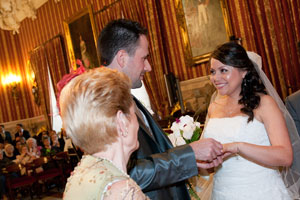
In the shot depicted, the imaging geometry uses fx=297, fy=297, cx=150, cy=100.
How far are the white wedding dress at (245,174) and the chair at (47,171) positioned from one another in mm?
6444

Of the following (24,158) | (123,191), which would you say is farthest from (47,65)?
(123,191)

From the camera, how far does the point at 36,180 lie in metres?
7.77

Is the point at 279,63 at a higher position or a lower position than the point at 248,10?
lower

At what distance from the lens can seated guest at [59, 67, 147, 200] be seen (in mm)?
1069

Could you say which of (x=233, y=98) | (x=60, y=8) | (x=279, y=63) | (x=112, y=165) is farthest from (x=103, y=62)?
(x=60, y=8)

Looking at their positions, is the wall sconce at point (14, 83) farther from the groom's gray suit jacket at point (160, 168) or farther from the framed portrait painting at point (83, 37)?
the groom's gray suit jacket at point (160, 168)

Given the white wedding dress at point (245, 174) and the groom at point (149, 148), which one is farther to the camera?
the white wedding dress at point (245, 174)

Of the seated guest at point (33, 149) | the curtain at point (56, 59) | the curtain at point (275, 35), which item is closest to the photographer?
the curtain at point (275, 35)

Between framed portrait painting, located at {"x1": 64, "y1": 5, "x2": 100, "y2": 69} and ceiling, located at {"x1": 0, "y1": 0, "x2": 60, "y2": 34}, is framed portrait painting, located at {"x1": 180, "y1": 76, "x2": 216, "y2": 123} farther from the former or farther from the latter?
ceiling, located at {"x1": 0, "y1": 0, "x2": 60, "y2": 34}

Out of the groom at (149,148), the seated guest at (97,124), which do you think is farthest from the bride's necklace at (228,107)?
the seated guest at (97,124)

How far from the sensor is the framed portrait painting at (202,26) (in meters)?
6.93

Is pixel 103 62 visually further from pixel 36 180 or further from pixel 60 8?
pixel 60 8

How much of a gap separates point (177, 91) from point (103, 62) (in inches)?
223

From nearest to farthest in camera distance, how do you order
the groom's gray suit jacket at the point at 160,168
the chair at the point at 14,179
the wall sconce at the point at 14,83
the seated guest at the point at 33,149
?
the groom's gray suit jacket at the point at 160,168 < the chair at the point at 14,179 < the seated guest at the point at 33,149 < the wall sconce at the point at 14,83
